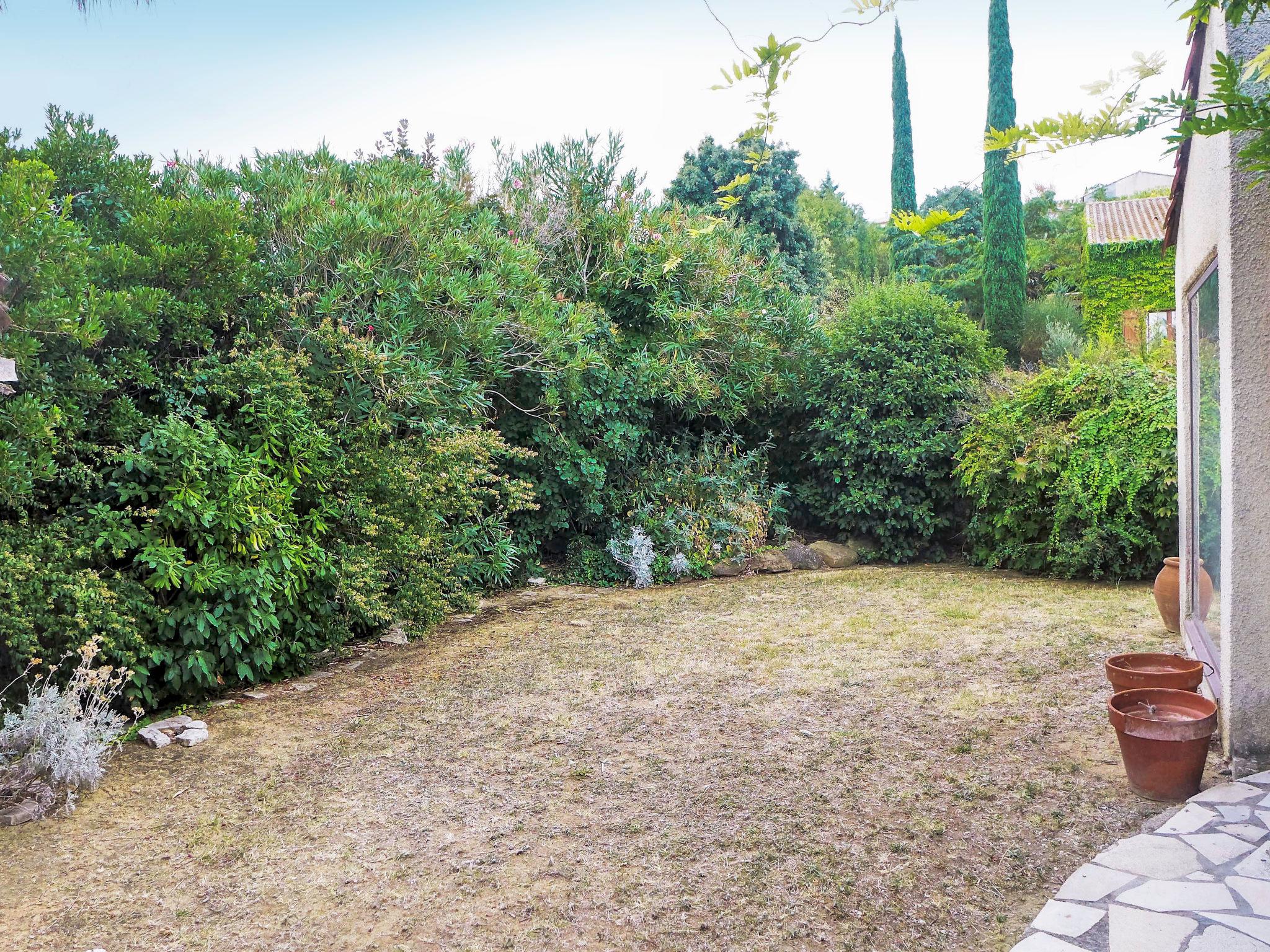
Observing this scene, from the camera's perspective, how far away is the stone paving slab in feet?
8.06

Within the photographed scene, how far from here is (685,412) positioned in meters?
9.55

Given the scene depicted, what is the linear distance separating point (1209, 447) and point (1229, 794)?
1877mm

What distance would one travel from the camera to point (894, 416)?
30.8 ft

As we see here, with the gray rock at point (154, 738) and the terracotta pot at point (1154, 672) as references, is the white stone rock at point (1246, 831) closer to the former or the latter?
the terracotta pot at point (1154, 672)

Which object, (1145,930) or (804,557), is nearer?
(1145,930)

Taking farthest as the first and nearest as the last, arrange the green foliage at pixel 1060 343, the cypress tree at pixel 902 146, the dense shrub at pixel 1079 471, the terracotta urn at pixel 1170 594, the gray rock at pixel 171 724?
1. the cypress tree at pixel 902 146
2. the green foliage at pixel 1060 343
3. the dense shrub at pixel 1079 471
4. the terracotta urn at pixel 1170 594
5. the gray rock at pixel 171 724

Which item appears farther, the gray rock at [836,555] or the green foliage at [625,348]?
the gray rock at [836,555]

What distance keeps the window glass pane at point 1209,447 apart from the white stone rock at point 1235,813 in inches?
37.2

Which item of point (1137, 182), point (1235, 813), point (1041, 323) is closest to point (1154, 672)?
point (1235, 813)

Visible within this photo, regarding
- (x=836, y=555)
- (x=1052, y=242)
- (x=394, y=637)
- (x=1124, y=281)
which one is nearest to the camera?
(x=394, y=637)

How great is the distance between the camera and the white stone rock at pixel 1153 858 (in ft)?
9.23

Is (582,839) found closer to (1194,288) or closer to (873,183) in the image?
(1194,288)

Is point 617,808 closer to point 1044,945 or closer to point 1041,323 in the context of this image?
point 1044,945

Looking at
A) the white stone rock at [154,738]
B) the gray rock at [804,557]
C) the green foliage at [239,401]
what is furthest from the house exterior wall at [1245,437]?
the gray rock at [804,557]
